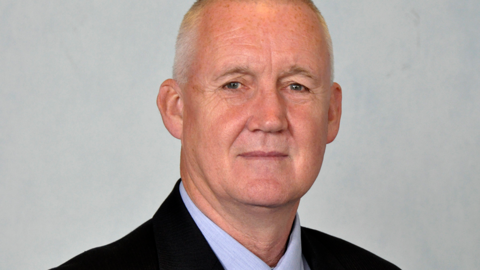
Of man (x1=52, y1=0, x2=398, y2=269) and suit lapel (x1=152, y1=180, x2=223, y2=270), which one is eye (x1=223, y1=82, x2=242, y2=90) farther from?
suit lapel (x1=152, y1=180, x2=223, y2=270)

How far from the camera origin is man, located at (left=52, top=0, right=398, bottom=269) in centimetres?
278

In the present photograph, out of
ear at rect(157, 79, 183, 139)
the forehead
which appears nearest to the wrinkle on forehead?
the forehead

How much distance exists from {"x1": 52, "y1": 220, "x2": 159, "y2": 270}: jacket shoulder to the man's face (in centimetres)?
32

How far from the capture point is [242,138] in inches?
109

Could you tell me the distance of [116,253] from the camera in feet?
9.17

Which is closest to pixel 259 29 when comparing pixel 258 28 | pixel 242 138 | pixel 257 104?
pixel 258 28

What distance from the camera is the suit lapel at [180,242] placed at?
2.79 metres

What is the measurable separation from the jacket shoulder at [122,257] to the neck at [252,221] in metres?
0.27

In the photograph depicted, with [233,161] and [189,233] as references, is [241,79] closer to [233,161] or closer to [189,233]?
[233,161]

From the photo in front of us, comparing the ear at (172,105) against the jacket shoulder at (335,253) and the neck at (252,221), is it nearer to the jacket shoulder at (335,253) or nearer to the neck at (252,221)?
the neck at (252,221)

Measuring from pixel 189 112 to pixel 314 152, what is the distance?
522 millimetres

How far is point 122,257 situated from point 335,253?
1.09m

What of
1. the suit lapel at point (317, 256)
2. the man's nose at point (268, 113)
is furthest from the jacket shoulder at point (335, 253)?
the man's nose at point (268, 113)

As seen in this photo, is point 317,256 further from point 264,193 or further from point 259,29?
point 259,29
